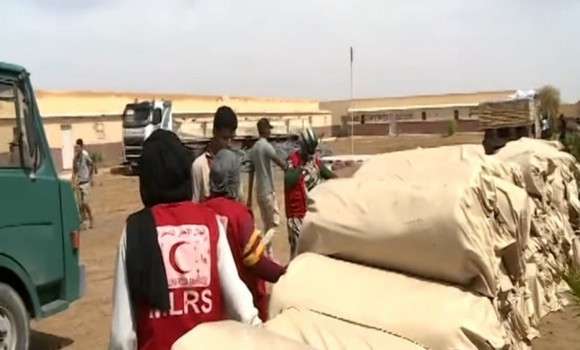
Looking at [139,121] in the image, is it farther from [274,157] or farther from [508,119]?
[274,157]

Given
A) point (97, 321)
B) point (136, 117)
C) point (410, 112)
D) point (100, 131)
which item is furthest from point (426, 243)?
point (410, 112)

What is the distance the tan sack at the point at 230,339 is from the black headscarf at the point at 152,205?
0.19 meters

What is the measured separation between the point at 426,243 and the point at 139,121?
896 inches

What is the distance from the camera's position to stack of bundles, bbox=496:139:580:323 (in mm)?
5716

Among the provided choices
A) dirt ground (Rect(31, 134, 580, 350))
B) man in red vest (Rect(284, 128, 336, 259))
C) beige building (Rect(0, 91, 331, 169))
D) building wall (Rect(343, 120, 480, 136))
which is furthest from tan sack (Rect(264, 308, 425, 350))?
building wall (Rect(343, 120, 480, 136))

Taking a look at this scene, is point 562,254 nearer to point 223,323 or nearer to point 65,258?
point 65,258

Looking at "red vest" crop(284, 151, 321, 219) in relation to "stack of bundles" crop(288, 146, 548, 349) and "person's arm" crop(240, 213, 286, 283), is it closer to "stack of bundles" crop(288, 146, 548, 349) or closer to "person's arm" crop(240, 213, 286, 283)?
"stack of bundles" crop(288, 146, 548, 349)

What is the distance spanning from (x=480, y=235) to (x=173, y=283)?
1830 millimetres

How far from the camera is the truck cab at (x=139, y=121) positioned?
82.3 ft

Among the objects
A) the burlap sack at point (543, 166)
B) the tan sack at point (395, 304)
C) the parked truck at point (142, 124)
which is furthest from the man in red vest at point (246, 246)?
the parked truck at point (142, 124)

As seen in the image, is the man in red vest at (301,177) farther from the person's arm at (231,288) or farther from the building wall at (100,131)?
the building wall at (100,131)

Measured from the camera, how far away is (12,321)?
4.55m

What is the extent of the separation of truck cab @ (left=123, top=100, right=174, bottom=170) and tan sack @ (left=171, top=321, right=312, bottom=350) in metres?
23.3

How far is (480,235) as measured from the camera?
351cm
